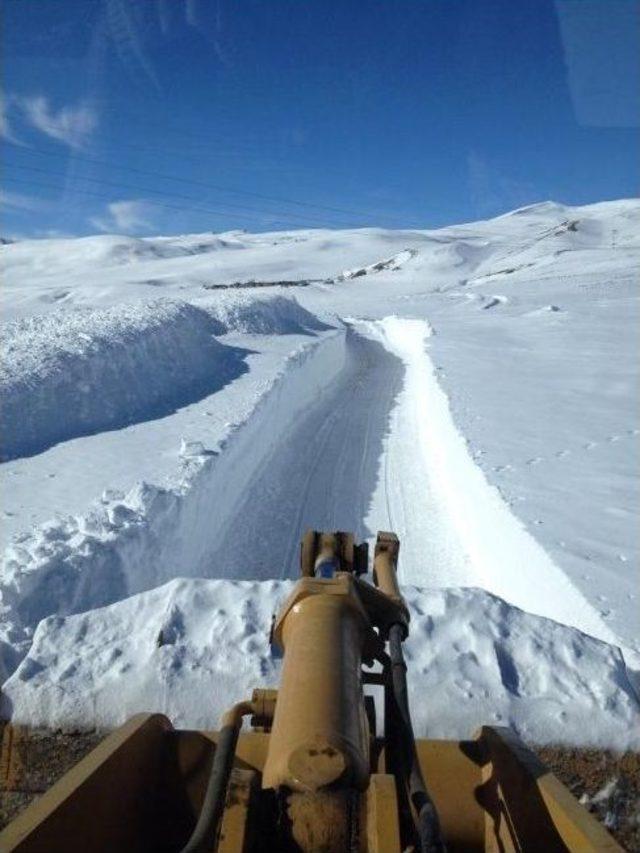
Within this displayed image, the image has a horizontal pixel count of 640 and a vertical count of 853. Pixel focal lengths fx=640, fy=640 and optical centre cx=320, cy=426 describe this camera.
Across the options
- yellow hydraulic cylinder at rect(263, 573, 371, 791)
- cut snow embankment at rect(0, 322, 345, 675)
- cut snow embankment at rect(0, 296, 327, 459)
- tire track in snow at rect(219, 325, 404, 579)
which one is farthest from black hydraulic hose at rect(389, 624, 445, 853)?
cut snow embankment at rect(0, 296, 327, 459)

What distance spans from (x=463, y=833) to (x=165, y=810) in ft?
3.69

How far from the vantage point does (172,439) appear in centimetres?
845

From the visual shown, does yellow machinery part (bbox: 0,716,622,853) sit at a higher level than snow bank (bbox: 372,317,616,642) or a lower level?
higher

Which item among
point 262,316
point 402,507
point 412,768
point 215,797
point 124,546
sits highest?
point 262,316

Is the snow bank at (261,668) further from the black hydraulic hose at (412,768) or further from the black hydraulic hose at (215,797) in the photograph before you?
the black hydraulic hose at (215,797)

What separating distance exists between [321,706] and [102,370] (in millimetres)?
10167

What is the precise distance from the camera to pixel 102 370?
10.8 m

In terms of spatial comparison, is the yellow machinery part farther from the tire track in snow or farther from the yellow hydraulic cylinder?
the tire track in snow

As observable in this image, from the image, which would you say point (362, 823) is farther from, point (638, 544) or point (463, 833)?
point (638, 544)

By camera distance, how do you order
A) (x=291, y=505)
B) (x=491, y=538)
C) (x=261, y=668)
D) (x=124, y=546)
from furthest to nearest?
(x=291, y=505)
(x=491, y=538)
(x=124, y=546)
(x=261, y=668)

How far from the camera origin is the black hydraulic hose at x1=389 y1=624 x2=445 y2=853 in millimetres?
1446

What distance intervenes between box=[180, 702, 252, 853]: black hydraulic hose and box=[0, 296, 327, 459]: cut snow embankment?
690 cm

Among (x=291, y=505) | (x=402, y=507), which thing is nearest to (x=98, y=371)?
(x=291, y=505)

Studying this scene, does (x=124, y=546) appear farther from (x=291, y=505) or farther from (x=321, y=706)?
(x=321, y=706)
